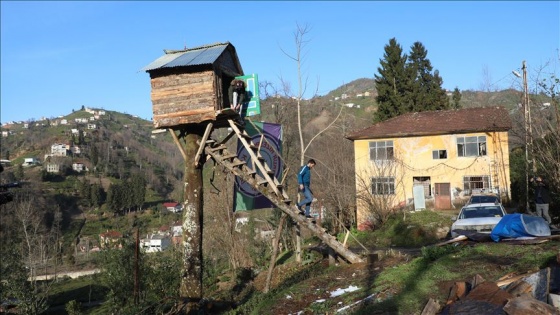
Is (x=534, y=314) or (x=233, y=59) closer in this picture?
(x=534, y=314)

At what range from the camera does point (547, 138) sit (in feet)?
63.8

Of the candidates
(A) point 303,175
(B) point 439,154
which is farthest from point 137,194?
(A) point 303,175

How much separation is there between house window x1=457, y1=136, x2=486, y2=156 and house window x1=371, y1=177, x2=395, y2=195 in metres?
4.79

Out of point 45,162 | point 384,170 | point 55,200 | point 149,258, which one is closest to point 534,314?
point 149,258

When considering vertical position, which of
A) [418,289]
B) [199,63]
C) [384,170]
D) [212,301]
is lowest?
[212,301]

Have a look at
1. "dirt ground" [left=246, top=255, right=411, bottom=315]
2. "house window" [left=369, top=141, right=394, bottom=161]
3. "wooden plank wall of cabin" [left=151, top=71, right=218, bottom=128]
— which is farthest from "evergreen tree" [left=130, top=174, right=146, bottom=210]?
"dirt ground" [left=246, top=255, right=411, bottom=315]

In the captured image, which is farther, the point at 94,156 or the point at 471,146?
the point at 94,156

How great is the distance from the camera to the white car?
16.5 meters

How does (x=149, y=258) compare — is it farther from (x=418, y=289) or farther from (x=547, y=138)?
(x=547, y=138)

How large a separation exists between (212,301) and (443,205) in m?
22.7

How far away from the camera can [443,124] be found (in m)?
32.5

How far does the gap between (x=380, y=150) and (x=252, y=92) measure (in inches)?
778

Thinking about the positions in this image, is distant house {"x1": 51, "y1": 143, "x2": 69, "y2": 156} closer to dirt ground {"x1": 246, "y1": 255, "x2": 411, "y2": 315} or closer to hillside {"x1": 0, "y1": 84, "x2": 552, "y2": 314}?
hillside {"x1": 0, "y1": 84, "x2": 552, "y2": 314}

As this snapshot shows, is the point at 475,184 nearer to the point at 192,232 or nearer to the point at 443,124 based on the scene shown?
the point at 443,124
